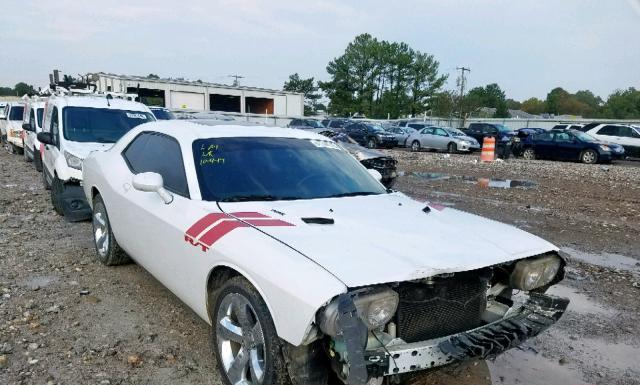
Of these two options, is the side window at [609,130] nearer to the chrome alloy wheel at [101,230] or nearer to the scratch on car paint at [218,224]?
the chrome alloy wheel at [101,230]

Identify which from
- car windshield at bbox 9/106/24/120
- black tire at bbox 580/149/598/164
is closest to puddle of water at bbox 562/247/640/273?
black tire at bbox 580/149/598/164

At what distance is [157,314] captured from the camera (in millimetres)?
4148

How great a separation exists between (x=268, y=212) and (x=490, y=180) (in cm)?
1193

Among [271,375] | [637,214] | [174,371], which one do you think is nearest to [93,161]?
[174,371]

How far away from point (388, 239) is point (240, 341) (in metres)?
1.01

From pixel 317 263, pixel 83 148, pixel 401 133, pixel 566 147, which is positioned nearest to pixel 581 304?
pixel 317 263

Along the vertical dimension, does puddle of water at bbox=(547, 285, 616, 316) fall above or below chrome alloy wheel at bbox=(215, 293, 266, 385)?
below

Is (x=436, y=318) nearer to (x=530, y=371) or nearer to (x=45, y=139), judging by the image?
(x=530, y=371)

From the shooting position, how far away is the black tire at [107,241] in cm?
500

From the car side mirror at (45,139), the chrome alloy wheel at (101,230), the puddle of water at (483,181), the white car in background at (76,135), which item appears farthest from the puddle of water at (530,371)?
the puddle of water at (483,181)

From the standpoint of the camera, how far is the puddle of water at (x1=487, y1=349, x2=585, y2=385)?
3.27 meters

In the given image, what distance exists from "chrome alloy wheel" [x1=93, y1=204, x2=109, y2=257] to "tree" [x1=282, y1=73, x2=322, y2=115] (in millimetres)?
91412

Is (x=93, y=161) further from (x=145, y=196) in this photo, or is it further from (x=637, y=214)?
A: (x=637, y=214)

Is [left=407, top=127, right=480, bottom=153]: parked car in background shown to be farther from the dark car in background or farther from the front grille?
the front grille
